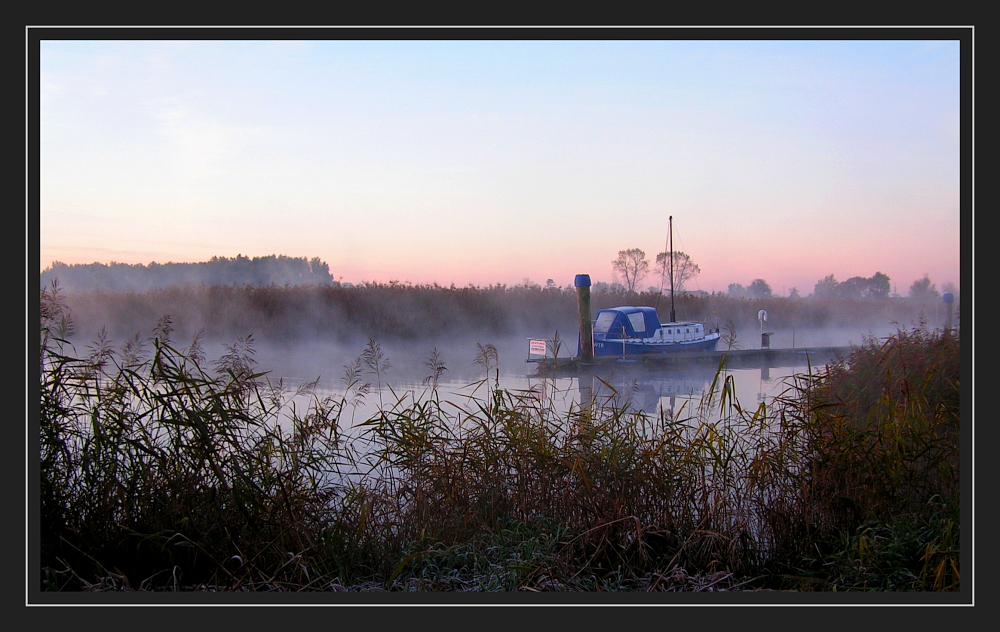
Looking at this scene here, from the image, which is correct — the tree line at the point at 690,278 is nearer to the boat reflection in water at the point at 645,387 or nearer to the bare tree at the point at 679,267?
the bare tree at the point at 679,267

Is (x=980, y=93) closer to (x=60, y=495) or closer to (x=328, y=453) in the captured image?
(x=328, y=453)

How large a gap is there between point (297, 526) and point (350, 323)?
1.79 metres

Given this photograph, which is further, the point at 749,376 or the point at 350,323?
the point at 350,323

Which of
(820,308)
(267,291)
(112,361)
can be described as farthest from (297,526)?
(820,308)

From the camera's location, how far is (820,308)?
156 inches

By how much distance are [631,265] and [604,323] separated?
152 cm

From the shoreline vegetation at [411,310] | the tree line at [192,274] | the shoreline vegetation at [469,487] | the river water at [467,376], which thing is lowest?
the shoreline vegetation at [469,487]

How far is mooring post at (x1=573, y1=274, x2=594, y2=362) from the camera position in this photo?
12.9ft

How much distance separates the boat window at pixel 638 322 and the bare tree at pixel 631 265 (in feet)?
4.23

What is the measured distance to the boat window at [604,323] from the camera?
16.4ft

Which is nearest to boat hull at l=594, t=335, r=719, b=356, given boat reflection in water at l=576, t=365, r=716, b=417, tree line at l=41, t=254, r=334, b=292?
boat reflection in water at l=576, t=365, r=716, b=417

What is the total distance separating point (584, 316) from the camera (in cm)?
424

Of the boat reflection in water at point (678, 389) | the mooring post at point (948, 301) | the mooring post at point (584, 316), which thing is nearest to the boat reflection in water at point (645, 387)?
the boat reflection in water at point (678, 389)

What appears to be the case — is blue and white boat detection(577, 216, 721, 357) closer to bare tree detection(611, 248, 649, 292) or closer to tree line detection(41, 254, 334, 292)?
bare tree detection(611, 248, 649, 292)
